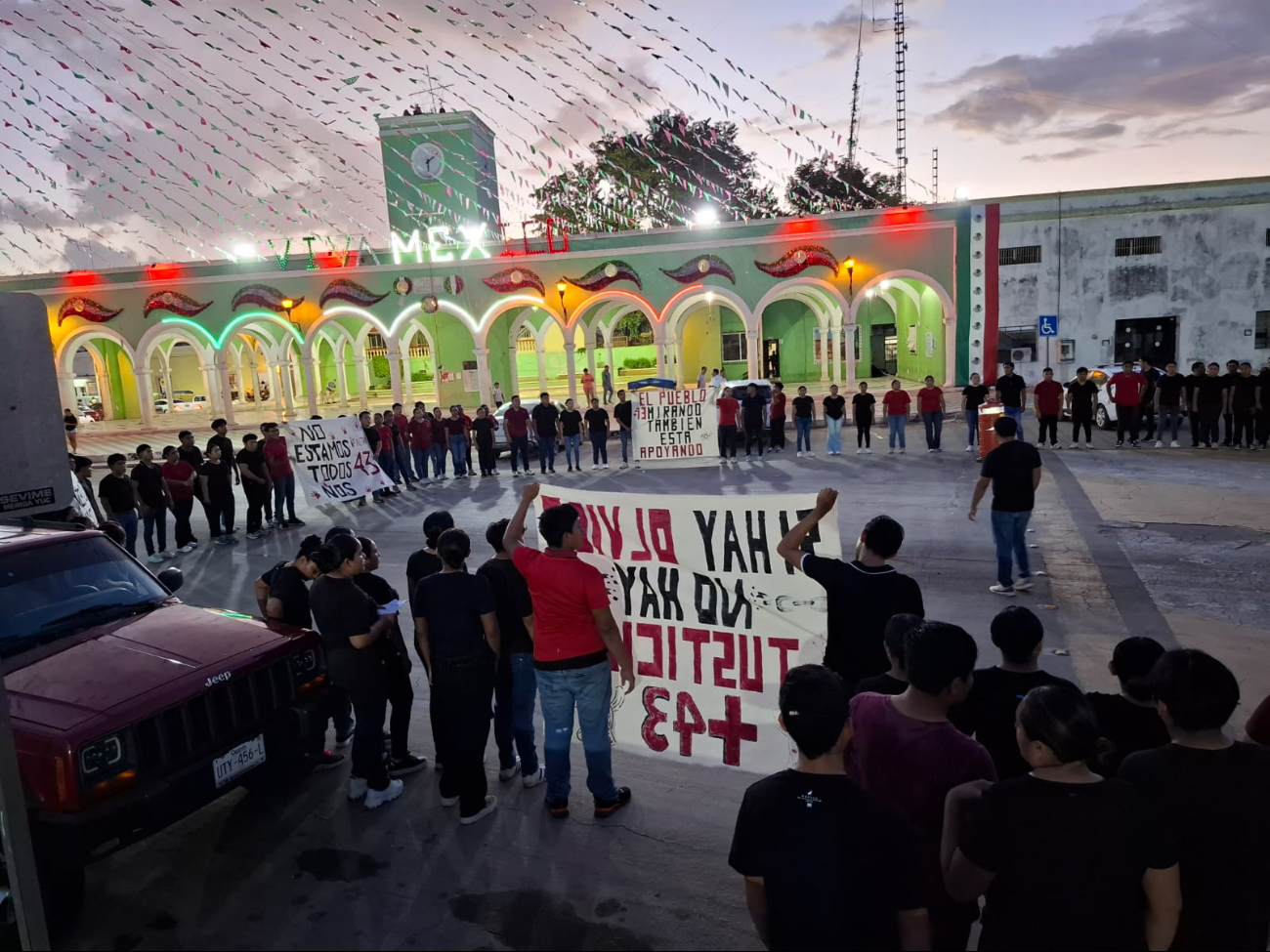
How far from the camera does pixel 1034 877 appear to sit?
7.84ft

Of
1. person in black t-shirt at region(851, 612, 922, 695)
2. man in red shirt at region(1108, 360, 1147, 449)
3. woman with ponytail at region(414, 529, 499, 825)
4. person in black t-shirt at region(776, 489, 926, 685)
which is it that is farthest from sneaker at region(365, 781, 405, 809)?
man in red shirt at region(1108, 360, 1147, 449)

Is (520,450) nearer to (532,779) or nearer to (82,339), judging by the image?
(532,779)

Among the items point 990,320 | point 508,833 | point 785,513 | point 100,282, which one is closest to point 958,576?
point 785,513

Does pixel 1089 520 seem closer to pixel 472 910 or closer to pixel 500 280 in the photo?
pixel 472 910

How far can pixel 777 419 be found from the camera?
18938 millimetres

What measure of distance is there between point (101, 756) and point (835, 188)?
178 feet

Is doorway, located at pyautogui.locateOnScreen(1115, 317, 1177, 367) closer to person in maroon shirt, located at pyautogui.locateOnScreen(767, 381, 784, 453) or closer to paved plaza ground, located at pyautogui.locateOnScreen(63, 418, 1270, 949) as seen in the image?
person in maroon shirt, located at pyautogui.locateOnScreen(767, 381, 784, 453)

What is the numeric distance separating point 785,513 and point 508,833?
2434 millimetres

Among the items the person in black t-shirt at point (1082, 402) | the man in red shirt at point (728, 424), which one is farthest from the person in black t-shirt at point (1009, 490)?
the person in black t-shirt at point (1082, 402)

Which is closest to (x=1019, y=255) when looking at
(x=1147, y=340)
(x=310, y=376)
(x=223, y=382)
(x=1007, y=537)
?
(x=1147, y=340)

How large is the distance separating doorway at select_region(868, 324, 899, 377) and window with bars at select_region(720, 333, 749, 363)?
6061mm

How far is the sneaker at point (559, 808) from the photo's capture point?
4891 mm

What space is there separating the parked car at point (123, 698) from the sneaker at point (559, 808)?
1.60 meters

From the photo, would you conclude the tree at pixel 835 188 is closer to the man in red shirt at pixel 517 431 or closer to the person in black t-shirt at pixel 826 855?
the man in red shirt at pixel 517 431
